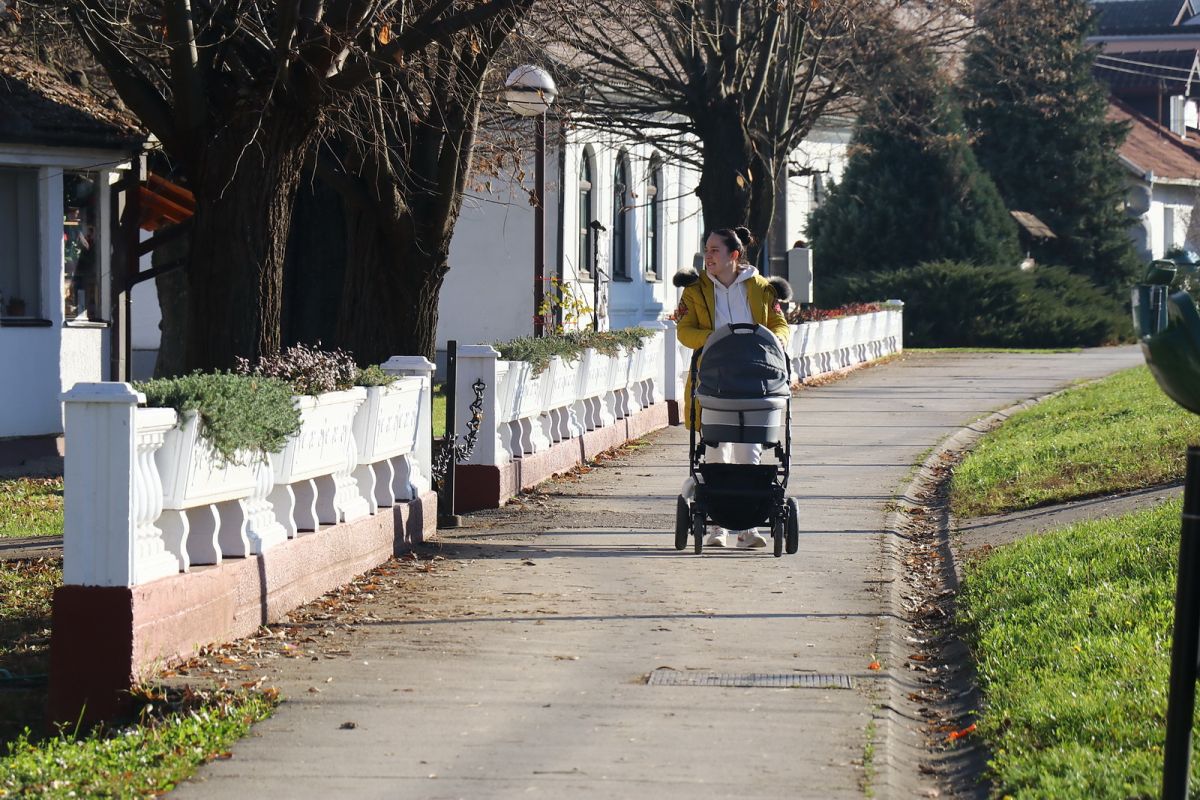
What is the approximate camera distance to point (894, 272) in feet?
138

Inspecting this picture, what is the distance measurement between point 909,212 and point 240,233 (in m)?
34.8

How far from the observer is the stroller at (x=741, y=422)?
9836 mm

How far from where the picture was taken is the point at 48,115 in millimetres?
17984

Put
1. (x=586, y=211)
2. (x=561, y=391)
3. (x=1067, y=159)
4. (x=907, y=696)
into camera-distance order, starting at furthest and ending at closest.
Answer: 1. (x=1067, y=159)
2. (x=586, y=211)
3. (x=561, y=391)
4. (x=907, y=696)

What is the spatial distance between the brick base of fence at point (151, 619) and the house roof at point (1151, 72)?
57569mm

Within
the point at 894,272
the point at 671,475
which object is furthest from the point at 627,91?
the point at 894,272

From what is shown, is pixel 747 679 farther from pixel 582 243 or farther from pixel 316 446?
pixel 582 243

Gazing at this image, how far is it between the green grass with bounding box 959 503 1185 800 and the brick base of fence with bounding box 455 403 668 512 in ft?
13.5

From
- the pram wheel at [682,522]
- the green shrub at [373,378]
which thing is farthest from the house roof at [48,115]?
the pram wheel at [682,522]

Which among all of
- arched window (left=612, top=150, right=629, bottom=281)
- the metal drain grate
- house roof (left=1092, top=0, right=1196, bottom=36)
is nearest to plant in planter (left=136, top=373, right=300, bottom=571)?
the metal drain grate

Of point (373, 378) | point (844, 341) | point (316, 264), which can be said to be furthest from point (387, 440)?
point (844, 341)

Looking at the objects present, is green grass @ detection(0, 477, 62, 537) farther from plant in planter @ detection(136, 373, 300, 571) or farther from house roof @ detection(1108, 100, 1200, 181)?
house roof @ detection(1108, 100, 1200, 181)

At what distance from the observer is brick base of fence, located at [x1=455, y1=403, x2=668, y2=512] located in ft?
42.7

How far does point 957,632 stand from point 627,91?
18323mm
